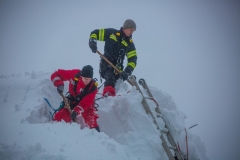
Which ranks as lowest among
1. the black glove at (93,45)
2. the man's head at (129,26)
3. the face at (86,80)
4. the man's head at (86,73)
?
the face at (86,80)

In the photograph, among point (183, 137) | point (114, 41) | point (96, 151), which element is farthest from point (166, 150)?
point (114, 41)

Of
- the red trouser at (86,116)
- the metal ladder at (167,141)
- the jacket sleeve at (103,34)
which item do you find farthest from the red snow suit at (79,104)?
the jacket sleeve at (103,34)

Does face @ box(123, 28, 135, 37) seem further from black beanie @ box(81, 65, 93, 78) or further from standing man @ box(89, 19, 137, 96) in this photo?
black beanie @ box(81, 65, 93, 78)

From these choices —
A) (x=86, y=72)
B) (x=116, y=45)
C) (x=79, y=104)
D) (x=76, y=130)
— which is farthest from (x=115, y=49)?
(x=76, y=130)

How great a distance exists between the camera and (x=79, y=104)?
4.50 m

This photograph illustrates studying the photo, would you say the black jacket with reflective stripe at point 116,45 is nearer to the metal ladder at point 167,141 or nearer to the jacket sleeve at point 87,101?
the jacket sleeve at point 87,101

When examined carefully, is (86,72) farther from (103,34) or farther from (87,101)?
(103,34)

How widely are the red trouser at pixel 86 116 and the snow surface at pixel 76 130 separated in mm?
A: 253

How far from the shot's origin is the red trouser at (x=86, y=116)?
433 centimetres

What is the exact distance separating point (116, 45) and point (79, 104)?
243 cm

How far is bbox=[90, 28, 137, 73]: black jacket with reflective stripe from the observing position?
588 cm

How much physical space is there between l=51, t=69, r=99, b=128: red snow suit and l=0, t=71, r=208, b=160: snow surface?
1.08ft

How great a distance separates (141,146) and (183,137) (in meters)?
1.33

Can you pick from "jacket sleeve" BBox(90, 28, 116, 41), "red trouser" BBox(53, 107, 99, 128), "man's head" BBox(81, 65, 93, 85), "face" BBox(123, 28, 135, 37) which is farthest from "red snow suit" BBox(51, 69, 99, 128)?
"face" BBox(123, 28, 135, 37)
